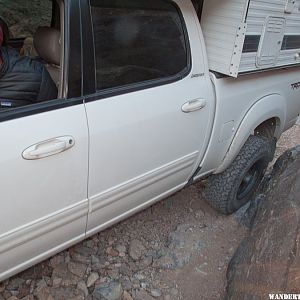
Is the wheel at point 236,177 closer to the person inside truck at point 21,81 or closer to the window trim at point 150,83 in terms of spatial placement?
the window trim at point 150,83

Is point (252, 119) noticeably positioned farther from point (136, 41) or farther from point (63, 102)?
point (63, 102)

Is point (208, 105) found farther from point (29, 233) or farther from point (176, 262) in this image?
point (29, 233)

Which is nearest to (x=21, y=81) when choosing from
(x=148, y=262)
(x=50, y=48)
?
(x=50, y=48)

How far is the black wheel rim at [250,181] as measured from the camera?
10.9 ft

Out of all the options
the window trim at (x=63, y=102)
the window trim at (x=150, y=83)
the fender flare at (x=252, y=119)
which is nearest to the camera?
the window trim at (x=63, y=102)

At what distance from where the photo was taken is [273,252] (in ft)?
6.79

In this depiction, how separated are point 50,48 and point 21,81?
31 centimetres

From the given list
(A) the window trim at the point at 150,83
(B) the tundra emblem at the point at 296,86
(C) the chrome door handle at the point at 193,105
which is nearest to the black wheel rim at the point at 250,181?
(B) the tundra emblem at the point at 296,86

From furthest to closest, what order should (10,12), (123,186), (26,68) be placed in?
(10,12) → (123,186) → (26,68)

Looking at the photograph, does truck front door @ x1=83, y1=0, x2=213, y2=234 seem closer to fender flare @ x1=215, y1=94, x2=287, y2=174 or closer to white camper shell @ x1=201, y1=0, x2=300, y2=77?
white camper shell @ x1=201, y1=0, x2=300, y2=77

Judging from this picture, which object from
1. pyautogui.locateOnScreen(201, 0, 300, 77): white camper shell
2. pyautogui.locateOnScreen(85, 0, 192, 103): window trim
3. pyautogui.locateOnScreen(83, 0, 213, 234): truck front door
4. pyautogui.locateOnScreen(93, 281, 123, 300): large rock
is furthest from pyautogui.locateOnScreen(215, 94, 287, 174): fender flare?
pyautogui.locateOnScreen(93, 281, 123, 300): large rock

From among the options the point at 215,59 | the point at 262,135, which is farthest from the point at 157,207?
the point at 215,59

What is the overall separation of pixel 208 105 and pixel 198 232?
3.83 feet

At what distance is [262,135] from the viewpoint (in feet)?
11.3
